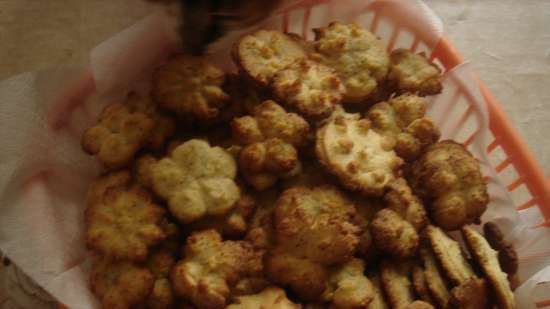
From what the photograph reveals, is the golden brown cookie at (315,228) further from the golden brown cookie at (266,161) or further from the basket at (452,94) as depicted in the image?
the basket at (452,94)

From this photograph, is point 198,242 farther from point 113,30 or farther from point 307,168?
point 113,30

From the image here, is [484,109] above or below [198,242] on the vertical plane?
above

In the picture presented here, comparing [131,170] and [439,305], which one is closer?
[439,305]

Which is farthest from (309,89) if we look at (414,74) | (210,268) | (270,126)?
(210,268)

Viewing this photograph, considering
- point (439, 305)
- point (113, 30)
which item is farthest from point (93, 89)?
point (439, 305)

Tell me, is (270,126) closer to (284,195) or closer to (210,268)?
(284,195)

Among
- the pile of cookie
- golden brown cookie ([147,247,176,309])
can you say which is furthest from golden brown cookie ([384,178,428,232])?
golden brown cookie ([147,247,176,309])

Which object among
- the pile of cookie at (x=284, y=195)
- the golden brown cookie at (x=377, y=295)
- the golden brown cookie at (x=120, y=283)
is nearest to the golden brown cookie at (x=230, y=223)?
the pile of cookie at (x=284, y=195)
